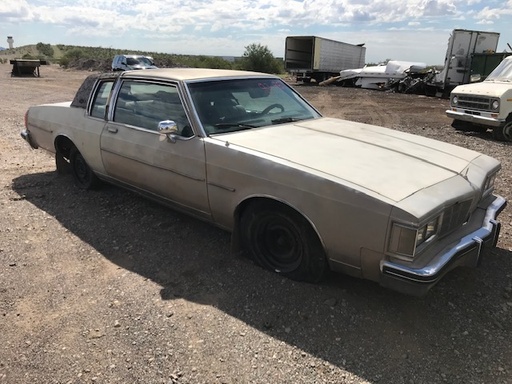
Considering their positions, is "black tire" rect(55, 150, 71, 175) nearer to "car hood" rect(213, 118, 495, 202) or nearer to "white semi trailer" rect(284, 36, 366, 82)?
"car hood" rect(213, 118, 495, 202)

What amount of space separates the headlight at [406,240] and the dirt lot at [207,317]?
23.2 inches

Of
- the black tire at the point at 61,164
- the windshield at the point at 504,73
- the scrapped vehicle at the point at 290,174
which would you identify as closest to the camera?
the scrapped vehicle at the point at 290,174

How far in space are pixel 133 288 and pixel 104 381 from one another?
0.96 m

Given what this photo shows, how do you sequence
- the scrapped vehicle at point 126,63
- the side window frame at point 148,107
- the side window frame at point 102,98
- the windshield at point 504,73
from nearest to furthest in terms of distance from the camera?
1. the side window frame at point 148,107
2. the side window frame at point 102,98
3. the windshield at point 504,73
4. the scrapped vehicle at point 126,63

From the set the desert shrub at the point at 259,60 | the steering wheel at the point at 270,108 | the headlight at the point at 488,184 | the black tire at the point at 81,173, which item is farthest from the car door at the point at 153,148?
the desert shrub at the point at 259,60

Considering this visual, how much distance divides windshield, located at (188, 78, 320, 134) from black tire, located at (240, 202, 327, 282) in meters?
0.85

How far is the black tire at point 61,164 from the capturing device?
18.4 ft

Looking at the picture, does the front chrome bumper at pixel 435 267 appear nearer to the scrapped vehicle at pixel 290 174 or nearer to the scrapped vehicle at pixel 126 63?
the scrapped vehicle at pixel 290 174

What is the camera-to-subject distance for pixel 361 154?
10.7ft

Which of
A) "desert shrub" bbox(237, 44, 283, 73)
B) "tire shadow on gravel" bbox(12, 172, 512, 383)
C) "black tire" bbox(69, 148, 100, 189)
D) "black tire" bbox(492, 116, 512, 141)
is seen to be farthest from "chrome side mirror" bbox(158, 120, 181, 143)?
"desert shrub" bbox(237, 44, 283, 73)

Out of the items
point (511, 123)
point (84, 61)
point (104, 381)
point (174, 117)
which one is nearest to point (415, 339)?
point (104, 381)

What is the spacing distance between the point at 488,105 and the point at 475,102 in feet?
1.30

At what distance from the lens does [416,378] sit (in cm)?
242

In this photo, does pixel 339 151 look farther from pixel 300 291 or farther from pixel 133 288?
pixel 133 288
